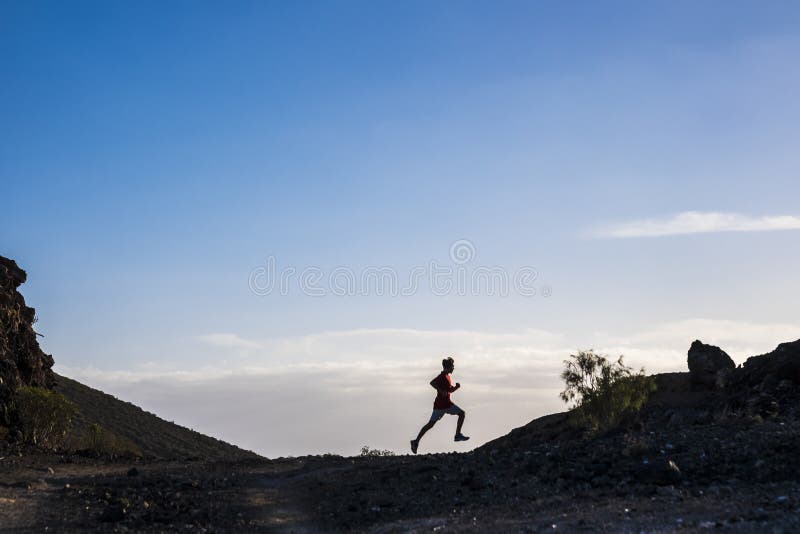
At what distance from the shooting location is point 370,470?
18.9m

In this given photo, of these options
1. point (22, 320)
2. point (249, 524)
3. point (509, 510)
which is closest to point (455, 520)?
point (509, 510)

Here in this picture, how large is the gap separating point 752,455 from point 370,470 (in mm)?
8175

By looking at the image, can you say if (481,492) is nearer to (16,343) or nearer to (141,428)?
(16,343)

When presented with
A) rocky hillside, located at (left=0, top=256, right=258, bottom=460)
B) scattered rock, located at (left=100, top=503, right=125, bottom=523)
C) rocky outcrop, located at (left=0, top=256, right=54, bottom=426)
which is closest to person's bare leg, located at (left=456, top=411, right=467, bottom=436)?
scattered rock, located at (left=100, top=503, right=125, bottom=523)

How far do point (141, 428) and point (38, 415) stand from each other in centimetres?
1752

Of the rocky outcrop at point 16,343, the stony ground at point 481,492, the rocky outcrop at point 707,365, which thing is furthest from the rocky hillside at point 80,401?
the rocky outcrop at point 707,365

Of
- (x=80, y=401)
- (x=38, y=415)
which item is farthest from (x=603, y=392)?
(x=80, y=401)

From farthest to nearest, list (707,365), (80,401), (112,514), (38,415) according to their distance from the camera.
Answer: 1. (80,401)
2. (707,365)
3. (38,415)
4. (112,514)

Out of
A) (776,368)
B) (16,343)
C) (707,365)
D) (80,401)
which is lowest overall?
(80,401)

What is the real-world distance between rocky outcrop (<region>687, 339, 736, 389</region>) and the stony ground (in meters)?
9.73

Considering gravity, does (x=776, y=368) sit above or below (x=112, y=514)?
above

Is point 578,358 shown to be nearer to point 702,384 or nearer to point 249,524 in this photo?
point 702,384

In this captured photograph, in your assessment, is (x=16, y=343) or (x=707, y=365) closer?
(x=16, y=343)

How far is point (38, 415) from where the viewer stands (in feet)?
86.9
